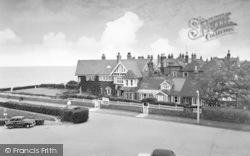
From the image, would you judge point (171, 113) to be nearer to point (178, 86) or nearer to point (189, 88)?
point (189, 88)

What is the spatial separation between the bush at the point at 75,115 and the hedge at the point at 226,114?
14.2 metres

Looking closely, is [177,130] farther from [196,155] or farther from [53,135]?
[53,135]

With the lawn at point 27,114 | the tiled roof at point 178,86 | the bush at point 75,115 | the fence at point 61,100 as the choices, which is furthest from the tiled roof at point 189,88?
the lawn at point 27,114

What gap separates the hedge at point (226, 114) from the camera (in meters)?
25.7

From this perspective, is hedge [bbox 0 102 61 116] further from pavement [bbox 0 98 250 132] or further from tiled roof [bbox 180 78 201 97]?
tiled roof [bbox 180 78 201 97]

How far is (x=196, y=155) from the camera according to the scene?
1697cm

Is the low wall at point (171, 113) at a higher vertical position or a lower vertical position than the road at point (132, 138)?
higher

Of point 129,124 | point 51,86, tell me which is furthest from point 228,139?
point 51,86

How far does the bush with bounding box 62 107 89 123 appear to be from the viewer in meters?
26.8

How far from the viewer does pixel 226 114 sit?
26625 mm

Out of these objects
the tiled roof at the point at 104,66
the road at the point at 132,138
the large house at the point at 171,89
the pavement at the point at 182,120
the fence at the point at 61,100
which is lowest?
the road at the point at 132,138

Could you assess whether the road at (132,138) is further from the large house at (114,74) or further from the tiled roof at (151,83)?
the large house at (114,74)

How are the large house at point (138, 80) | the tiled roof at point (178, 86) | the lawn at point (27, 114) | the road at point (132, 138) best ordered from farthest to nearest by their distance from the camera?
the large house at point (138, 80) → the tiled roof at point (178, 86) → the lawn at point (27, 114) → the road at point (132, 138)

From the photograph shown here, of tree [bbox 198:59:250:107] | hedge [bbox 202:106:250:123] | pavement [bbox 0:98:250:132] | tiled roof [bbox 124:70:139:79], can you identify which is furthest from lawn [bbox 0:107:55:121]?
tree [bbox 198:59:250:107]
